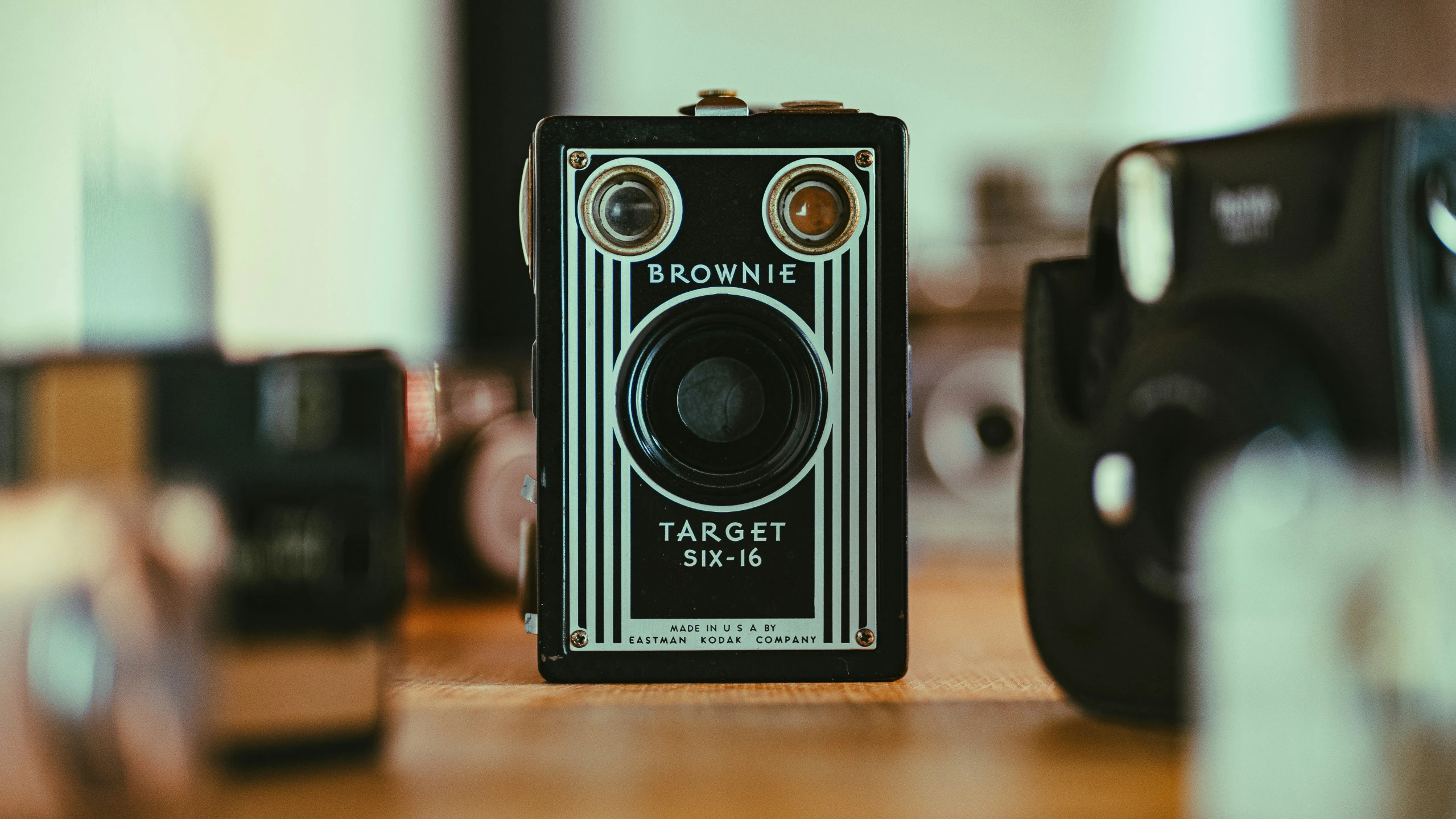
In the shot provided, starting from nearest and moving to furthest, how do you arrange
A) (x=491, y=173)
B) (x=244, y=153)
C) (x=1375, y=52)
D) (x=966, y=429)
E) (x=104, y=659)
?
(x=104, y=659)
(x=244, y=153)
(x=966, y=429)
(x=491, y=173)
(x=1375, y=52)

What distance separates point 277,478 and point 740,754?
171 millimetres

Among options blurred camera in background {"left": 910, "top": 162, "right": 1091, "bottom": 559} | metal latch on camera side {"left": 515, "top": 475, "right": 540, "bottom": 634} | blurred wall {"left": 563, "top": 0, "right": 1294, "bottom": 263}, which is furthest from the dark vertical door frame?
metal latch on camera side {"left": 515, "top": 475, "right": 540, "bottom": 634}

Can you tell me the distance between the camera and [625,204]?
0.52 m

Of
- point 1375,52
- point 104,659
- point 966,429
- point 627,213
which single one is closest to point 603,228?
point 627,213

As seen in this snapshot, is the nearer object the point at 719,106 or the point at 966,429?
the point at 719,106

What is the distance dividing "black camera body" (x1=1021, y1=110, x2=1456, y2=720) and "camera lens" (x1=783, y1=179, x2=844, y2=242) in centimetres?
9

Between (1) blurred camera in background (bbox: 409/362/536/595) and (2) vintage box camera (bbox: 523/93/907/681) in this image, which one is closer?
(2) vintage box camera (bbox: 523/93/907/681)

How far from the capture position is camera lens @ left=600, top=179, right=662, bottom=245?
A: 20.3 inches

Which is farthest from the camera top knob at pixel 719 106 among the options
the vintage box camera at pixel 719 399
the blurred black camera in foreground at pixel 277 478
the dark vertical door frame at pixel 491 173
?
the dark vertical door frame at pixel 491 173

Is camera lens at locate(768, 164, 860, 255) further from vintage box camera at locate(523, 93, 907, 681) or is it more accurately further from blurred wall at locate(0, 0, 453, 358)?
blurred wall at locate(0, 0, 453, 358)

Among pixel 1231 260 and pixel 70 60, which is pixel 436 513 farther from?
pixel 1231 260

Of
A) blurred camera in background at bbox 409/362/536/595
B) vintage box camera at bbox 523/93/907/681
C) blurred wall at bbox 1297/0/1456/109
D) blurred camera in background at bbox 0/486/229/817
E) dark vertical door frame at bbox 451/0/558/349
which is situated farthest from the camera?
blurred wall at bbox 1297/0/1456/109

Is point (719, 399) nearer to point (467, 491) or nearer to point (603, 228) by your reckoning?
point (603, 228)

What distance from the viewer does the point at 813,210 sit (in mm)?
517
